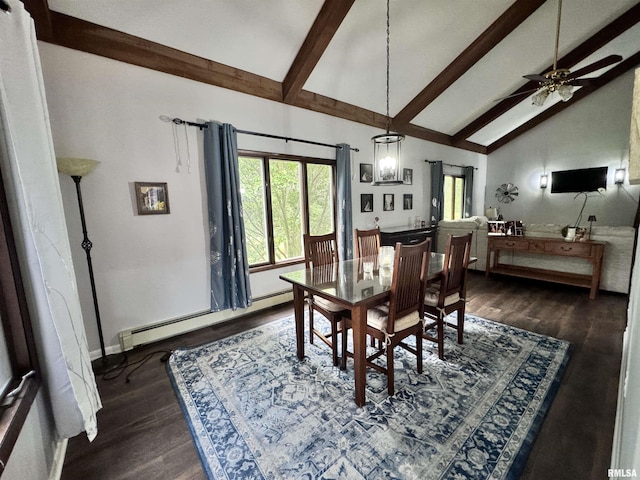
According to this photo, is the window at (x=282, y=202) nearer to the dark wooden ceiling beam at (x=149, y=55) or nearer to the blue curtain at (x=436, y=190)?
the dark wooden ceiling beam at (x=149, y=55)

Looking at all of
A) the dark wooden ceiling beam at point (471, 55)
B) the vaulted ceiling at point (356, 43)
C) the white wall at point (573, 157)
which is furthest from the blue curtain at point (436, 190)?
the white wall at point (573, 157)

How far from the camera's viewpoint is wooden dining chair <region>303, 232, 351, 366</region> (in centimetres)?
219

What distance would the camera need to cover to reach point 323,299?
2.35m

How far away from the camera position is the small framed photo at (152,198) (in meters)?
2.61

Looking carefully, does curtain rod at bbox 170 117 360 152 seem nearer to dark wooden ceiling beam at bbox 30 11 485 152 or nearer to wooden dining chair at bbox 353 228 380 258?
dark wooden ceiling beam at bbox 30 11 485 152

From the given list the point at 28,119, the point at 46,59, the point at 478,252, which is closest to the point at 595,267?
the point at 478,252

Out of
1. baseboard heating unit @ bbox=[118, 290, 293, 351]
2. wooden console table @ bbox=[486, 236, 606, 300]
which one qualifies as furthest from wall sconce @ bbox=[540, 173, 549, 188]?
baseboard heating unit @ bbox=[118, 290, 293, 351]

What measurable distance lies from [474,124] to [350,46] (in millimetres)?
4266

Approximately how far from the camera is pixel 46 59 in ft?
7.04

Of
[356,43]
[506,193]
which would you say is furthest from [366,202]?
[506,193]

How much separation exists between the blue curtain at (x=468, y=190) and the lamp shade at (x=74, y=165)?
23.8ft

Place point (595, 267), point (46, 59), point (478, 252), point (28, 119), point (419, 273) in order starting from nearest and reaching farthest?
point (28, 119) < point (419, 273) < point (46, 59) < point (595, 267) < point (478, 252)

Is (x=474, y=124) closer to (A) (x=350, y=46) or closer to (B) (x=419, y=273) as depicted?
(A) (x=350, y=46)

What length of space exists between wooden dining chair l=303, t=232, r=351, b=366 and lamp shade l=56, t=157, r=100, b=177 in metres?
1.83
